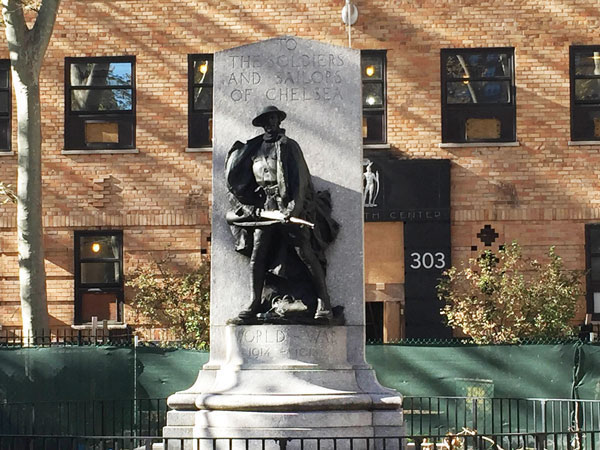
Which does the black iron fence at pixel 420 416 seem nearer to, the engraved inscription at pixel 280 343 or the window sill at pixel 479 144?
the engraved inscription at pixel 280 343

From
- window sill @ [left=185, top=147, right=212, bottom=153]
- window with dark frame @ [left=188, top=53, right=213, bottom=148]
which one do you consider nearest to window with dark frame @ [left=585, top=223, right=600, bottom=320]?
window sill @ [left=185, top=147, right=212, bottom=153]

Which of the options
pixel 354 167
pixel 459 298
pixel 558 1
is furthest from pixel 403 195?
pixel 354 167

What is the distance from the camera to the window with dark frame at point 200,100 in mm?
31203

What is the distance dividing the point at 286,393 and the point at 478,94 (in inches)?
645

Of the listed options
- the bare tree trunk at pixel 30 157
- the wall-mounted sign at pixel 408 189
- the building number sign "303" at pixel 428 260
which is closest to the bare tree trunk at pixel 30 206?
the bare tree trunk at pixel 30 157

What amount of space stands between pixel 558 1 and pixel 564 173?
142 inches

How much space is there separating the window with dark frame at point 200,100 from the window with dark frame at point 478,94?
4.92 metres

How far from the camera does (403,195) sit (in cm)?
3061

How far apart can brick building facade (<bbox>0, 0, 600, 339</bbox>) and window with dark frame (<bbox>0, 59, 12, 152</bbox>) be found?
174 millimetres

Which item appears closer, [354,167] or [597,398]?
[354,167]

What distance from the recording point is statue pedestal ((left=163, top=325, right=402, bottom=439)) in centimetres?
1568

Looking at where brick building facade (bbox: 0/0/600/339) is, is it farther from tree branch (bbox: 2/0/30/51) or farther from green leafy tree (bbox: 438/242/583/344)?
tree branch (bbox: 2/0/30/51)

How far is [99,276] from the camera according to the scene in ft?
102

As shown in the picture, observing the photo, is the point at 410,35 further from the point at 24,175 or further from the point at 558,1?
the point at 24,175
